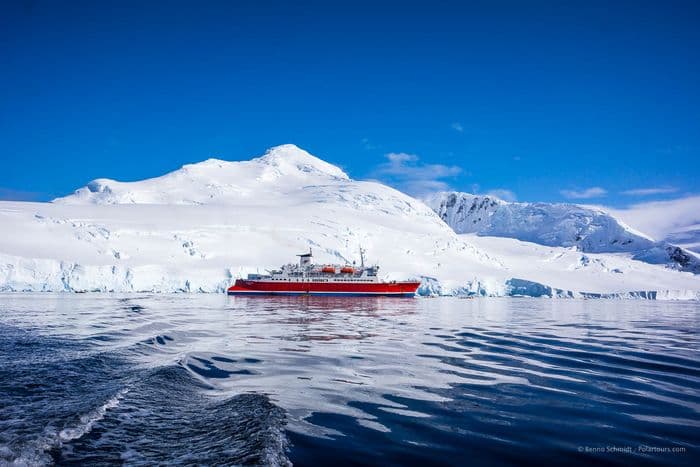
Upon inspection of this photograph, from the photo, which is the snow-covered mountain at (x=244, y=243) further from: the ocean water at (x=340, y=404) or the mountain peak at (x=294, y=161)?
the ocean water at (x=340, y=404)

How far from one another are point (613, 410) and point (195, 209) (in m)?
91.5

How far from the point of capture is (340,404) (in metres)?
6.73

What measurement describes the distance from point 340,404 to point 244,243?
239 ft

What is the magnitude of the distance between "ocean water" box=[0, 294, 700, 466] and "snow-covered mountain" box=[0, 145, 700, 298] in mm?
52738

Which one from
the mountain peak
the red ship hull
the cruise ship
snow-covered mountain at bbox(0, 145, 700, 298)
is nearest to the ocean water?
the red ship hull

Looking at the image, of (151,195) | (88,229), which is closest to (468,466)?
(88,229)

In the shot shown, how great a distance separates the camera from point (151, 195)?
114250 millimetres

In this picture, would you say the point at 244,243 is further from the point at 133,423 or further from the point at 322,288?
the point at 133,423

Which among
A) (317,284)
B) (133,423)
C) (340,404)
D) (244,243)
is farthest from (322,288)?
(133,423)

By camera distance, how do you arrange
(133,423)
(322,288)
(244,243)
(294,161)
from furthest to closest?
(294,161) → (244,243) → (322,288) → (133,423)

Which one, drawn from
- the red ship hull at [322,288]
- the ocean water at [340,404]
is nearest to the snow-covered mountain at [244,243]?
the red ship hull at [322,288]

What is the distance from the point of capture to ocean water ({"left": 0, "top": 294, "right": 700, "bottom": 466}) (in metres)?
4.77

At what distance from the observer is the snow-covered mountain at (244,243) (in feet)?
197

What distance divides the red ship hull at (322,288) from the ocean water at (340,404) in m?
45.1
